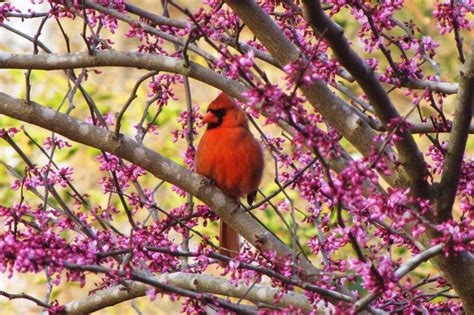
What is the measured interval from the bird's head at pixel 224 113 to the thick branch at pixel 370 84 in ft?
5.18

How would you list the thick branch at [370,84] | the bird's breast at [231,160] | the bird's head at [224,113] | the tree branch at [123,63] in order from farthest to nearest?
1. the bird's head at [224,113]
2. the bird's breast at [231,160]
3. the tree branch at [123,63]
4. the thick branch at [370,84]

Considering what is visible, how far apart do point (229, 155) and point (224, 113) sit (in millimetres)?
209

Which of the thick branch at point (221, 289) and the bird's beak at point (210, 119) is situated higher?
the bird's beak at point (210, 119)

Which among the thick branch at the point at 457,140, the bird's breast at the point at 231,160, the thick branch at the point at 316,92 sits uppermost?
the bird's breast at the point at 231,160

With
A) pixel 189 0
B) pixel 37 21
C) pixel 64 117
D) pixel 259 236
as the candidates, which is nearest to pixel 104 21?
pixel 64 117

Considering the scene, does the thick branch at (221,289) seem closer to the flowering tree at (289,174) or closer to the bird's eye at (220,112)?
the flowering tree at (289,174)

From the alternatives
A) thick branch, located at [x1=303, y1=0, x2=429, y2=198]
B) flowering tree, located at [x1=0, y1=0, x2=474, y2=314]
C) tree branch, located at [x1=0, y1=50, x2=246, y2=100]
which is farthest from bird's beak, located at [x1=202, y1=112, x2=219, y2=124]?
thick branch, located at [x1=303, y1=0, x2=429, y2=198]

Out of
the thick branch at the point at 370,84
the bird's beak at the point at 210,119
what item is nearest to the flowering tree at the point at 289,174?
the thick branch at the point at 370,84

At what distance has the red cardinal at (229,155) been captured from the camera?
13.7 feet

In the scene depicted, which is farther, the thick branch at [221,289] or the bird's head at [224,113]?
the bird's head at [224,113]

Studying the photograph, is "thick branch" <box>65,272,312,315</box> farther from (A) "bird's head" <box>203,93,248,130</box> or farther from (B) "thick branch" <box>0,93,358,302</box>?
(A) "bird's head" <box>203,93,248,130</box>

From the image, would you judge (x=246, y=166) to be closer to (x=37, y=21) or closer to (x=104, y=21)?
(x=104, y=21)

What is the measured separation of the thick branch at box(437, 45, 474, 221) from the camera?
106 inches

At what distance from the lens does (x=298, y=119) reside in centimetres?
233
